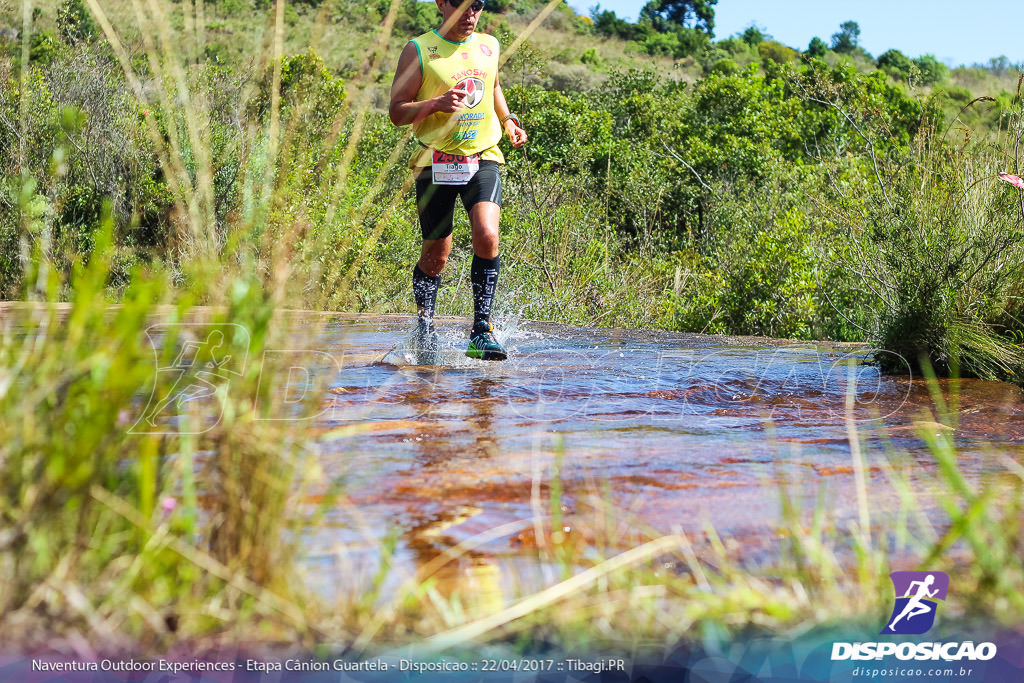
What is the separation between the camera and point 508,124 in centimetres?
452

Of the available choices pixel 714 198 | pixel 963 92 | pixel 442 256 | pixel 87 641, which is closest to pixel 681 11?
pixel 963 92

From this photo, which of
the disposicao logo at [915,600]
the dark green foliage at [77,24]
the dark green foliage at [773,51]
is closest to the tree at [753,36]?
the dark green foliage at [773,51]

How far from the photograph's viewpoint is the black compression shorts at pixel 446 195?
170 inches

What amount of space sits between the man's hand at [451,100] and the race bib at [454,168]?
0.40m

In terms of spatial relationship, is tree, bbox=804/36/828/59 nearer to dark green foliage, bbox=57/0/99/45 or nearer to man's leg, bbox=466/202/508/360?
dark green foliage, bbox=57/0/99/45

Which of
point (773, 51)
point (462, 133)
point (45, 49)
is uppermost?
point (773, 51)

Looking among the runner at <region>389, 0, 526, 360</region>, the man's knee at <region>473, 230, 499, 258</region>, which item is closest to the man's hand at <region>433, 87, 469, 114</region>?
the runner at <region>389, 0, 526, 360</region>

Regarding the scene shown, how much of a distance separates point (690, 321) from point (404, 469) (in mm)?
8673

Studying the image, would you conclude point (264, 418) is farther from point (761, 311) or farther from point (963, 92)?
point (963, 92)

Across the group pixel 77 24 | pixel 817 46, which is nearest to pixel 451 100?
pixel 77 24

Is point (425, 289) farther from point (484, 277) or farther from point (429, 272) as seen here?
point (484, 277)

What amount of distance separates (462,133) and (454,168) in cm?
17

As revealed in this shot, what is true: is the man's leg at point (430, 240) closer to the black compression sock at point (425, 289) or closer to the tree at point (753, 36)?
the black compression sock at point (425, 289)

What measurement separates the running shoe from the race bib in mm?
698
